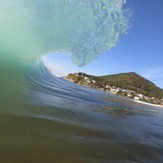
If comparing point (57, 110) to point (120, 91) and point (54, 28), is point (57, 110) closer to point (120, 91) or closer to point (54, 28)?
point (54, 28)

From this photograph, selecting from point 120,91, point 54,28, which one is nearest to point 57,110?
point 54,28

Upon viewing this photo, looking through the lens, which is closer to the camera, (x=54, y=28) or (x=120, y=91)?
(x=54, y=28)

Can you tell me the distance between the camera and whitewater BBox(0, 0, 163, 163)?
14.3ft

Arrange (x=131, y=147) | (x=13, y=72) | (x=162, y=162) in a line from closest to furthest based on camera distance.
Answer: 1. (x=162, y=162)
2. (x=131, y=147)
3. (x=13, y=72)

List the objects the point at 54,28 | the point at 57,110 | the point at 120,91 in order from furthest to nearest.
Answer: the point at 120,91 < the point at 54,28 < the point at 57,110

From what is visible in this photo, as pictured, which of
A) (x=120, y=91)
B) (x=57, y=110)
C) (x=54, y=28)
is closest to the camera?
(x=57, y=110)

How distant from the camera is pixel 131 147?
18.8 feet

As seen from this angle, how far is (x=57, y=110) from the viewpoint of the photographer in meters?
7.83

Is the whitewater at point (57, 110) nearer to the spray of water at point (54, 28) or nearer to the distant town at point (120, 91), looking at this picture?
the spray of water at point (54, 28)

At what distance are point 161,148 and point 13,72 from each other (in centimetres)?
834

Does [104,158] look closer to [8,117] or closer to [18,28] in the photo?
[8,117]

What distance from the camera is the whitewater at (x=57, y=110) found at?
436cm

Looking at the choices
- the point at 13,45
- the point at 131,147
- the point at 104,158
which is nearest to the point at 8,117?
the point at 104,158

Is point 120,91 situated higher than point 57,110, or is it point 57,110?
point 120,91
